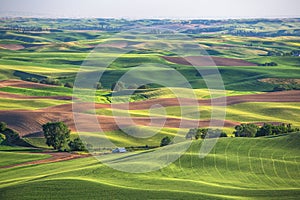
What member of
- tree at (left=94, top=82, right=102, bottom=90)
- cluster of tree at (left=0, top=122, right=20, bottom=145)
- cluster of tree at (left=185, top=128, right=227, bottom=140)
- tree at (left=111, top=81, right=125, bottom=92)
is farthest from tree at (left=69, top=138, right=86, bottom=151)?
tree at (left=94, top=82, right=102, bottom=90)

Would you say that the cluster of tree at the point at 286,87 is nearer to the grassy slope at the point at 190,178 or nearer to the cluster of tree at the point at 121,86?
the cluster of tree at the point at 121,86

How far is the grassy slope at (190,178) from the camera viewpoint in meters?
31.9

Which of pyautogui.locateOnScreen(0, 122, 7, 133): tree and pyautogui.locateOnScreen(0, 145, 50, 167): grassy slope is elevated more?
pyautogui.locateOnScreen(0, 122, 7, 133): tree

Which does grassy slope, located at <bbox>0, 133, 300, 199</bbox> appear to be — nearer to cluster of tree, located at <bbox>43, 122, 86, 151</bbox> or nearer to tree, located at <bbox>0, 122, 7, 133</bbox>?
cluster of tree, located at <bbox>43, 122, 86, 151</bbox>

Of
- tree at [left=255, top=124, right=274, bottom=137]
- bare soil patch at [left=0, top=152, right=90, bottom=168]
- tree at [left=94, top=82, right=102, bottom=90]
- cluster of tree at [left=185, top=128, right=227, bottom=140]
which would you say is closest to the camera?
bare soil patch at [left=0, top=152, right=90, bottom=168]

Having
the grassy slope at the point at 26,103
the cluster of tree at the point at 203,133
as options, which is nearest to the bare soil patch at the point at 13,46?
the grassy slope at the point at 26,103

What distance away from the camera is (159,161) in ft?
133

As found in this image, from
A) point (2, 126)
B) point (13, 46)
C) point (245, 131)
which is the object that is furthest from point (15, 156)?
point (13, 46)

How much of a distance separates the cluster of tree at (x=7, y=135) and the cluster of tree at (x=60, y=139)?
332 centimetres

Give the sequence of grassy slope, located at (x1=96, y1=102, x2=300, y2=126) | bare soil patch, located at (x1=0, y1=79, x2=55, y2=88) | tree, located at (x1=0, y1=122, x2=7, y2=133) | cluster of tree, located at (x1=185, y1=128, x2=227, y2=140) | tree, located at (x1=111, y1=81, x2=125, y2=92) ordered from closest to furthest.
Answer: cluster of tree, located at (x1=185, y1=128, x2=227, y2=140), tree, located at (x1=0, y1=122, x2=7, y2=133), grassy slope, located at (x1=96, y1=102, x2=300, y2=126), bare soil patch, located at (x1=0, y1=79, x2=55, y2=88), tree, located at (x1=111, y1=81, x2=125, y2=92)

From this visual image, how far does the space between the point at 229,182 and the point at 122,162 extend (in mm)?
9833

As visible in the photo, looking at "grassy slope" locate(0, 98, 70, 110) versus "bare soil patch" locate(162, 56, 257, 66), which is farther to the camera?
"bare soil patch" locate(162, 56, 257, 66)

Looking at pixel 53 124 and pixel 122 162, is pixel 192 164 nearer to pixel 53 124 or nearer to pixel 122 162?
pixel 122 162

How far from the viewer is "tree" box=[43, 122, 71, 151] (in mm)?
50000
